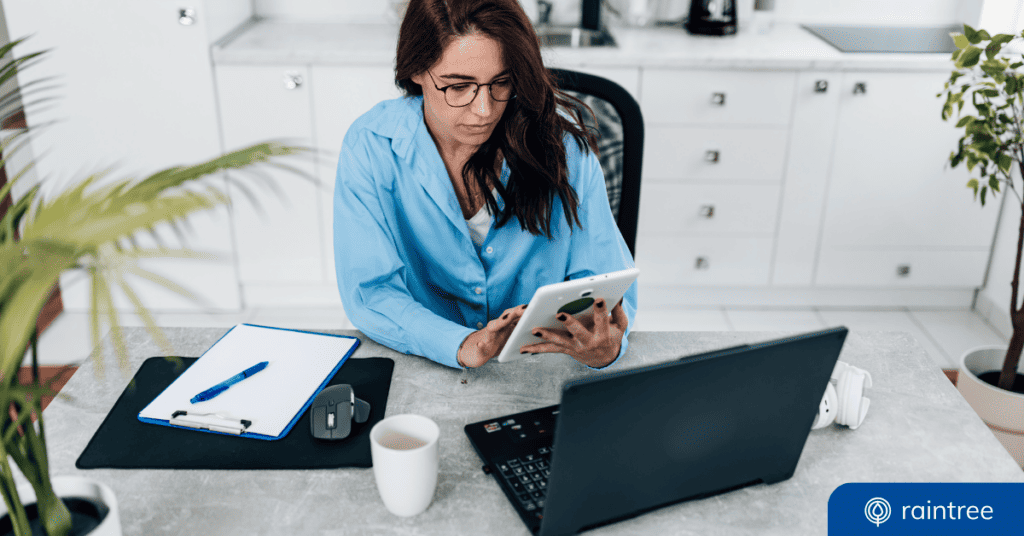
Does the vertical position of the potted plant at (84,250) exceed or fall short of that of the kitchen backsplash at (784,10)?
it exceeds it

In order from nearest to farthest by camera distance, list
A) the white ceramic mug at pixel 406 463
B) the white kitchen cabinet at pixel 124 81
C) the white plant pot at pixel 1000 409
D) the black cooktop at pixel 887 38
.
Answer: the white ceramic mug at pixel 406 463
the white plant pot at pixel 1000 409
the white kitchen cabinet at pixel 124 81
the black cooktop at pixel 887 38

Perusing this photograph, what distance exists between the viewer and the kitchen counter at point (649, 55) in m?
2.50

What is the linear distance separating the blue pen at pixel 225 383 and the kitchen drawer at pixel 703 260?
1.86 metres

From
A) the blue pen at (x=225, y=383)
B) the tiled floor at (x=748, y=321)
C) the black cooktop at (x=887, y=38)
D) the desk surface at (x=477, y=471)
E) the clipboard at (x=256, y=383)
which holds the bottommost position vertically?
the tiled floor at (x=748, y=321)

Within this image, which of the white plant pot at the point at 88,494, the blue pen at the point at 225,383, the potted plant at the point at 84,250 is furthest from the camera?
the blue pen at the point at 225,383

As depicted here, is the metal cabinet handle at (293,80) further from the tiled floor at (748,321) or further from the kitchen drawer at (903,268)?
the kitchen drawer at (903,268)

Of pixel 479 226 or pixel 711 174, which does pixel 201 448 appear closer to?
pixel 479 226

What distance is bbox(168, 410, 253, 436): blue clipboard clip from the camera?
3.36ft

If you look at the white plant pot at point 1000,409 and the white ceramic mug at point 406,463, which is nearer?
the white ceramic mug at point 406,463

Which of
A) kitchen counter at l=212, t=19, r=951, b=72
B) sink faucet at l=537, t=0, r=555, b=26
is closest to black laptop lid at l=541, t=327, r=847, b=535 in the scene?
kitchen counter at l=212, t=19, r=951, b=72

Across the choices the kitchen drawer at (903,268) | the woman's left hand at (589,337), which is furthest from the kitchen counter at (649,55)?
the woman's left hand at (589,337)

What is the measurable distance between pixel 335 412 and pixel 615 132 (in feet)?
2.58

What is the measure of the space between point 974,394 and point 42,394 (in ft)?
6.90

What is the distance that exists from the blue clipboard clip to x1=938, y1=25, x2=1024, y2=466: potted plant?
156 cm
